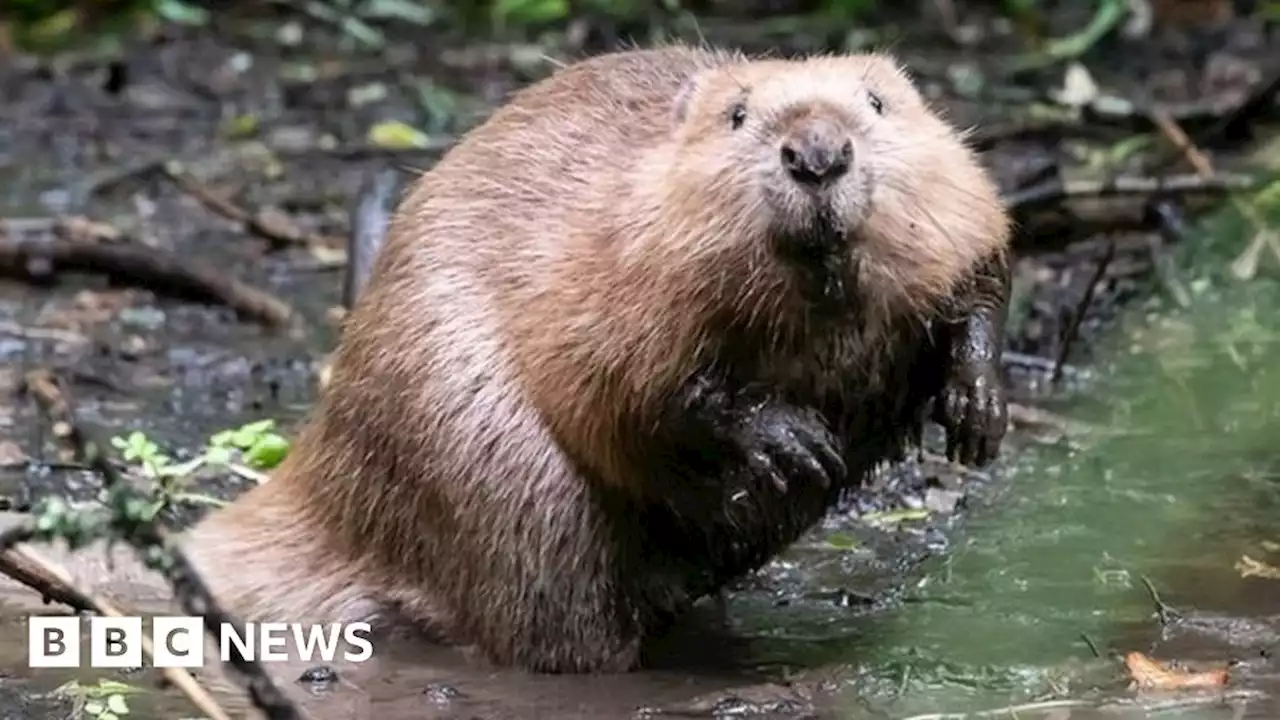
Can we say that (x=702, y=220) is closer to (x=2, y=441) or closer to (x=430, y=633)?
(x=430, y=633)

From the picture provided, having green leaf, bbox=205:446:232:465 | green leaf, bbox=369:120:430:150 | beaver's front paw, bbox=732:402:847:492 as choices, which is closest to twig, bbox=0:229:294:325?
green leaf, bbox=205:446:232:465

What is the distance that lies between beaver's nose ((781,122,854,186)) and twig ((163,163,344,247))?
12.1 feet

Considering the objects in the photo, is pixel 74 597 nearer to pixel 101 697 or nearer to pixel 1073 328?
pixel 101 697

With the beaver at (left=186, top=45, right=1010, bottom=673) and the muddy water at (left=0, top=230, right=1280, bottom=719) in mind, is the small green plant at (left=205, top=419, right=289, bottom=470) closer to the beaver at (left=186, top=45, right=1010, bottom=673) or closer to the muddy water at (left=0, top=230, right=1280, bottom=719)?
the beaver at (left=186, top=45, right=1010, bottom=673)

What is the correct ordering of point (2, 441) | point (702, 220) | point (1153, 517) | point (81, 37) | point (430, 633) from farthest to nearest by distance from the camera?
point (81, 37)
point (2, 441)
point (1153, 517)
point (430, 633)
point (702, 220)

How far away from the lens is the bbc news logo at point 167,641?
3.55 meters

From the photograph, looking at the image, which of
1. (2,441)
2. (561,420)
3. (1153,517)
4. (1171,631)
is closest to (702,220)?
(561,420)

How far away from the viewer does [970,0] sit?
9773 mm

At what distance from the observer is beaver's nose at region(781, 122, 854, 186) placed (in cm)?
304

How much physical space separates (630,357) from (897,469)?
3.89 ft

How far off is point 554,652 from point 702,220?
28.3 inches

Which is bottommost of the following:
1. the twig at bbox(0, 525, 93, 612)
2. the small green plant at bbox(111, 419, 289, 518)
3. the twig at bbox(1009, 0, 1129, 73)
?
the twig at bbox(0, 525, 93, 612)

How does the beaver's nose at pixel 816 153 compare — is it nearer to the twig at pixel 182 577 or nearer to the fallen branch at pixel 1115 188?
the twig at pixel 182 577

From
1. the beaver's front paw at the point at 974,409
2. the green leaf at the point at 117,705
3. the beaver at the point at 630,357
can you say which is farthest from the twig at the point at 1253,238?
the green leaf at the point at 117,705
